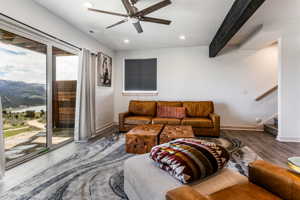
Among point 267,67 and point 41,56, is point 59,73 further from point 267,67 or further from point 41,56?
point 267,67

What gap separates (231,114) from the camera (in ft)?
14.9

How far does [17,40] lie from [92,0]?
1.33 meters

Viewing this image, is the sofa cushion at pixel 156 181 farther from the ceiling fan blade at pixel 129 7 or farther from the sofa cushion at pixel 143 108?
Result: the sofa cushion at pixel 143 108

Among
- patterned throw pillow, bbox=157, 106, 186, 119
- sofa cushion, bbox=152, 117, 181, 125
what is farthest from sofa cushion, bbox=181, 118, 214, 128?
patterned throw pillow, bbox=157, 106, 186, 119

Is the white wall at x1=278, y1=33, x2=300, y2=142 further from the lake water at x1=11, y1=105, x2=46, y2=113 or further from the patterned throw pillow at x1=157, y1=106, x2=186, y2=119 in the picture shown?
the lake water at x1=11, y1=105, x2=46, y2=113

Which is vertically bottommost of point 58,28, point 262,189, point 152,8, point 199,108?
point 262,189

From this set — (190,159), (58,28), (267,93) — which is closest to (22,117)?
(58,28)

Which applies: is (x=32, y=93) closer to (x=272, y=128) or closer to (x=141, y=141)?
(x=141, y=141)

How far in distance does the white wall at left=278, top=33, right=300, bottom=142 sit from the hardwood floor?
311mm

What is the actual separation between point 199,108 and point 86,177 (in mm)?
3357

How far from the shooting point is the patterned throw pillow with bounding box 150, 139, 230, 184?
105cm

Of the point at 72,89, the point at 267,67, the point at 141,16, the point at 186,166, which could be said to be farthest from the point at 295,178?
the point at 267,67

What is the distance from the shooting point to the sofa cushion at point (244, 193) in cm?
93

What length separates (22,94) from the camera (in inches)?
95.8
